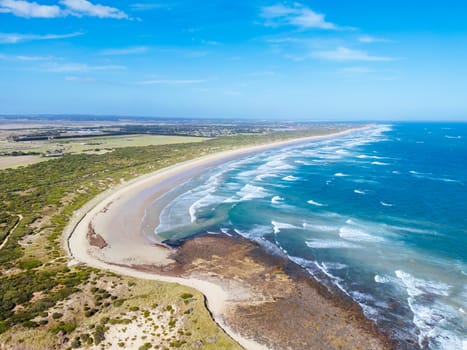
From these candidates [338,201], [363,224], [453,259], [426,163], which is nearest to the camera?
[453,259]

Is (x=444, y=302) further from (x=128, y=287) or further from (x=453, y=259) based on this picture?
(x=128, y=287)

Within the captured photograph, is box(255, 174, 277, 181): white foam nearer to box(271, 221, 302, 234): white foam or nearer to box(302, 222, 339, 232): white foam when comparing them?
box(271, 221, 302, 234): white foam

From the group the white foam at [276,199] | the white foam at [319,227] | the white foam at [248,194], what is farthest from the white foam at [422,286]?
the white foam at [248,194]

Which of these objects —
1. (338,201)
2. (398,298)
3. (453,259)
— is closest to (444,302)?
(398,298)

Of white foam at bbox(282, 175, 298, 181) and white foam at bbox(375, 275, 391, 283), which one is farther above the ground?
white foam at bbox(282, 175, 298, 181)

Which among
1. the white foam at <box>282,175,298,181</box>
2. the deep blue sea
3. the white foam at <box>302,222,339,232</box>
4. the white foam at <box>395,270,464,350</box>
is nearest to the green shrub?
the deep blue sea

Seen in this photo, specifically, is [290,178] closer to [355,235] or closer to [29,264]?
[355,235]
